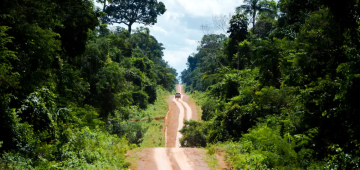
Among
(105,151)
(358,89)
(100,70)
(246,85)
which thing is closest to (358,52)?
(358,89)

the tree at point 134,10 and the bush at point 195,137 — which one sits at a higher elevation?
the tree at point 134,10

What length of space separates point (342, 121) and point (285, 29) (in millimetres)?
12739

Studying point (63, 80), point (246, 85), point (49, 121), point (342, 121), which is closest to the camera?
point (342, 121)

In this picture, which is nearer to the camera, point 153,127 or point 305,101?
point 305,101

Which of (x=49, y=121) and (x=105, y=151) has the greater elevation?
(x=49, y=121)

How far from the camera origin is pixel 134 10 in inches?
1978

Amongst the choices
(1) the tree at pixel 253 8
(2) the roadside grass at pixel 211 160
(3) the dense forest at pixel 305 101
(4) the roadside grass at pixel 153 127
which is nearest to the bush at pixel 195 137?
(4) the roadside grass at pixel 153 127

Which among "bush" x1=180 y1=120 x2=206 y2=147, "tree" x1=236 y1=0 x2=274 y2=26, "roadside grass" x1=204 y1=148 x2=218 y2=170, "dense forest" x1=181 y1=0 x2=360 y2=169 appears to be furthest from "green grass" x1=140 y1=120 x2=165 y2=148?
"tree" x1=236 y1=0 x2=274 y2=26

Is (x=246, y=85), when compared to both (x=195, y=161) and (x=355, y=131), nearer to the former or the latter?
(x=195, y=161)

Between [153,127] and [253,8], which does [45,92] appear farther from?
[253,8]

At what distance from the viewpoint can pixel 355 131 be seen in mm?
7258

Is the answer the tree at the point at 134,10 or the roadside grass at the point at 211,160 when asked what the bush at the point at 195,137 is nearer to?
the roadside grass at the point at 211,160

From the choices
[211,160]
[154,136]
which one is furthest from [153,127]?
[211,160]

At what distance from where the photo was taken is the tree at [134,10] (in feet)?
159
